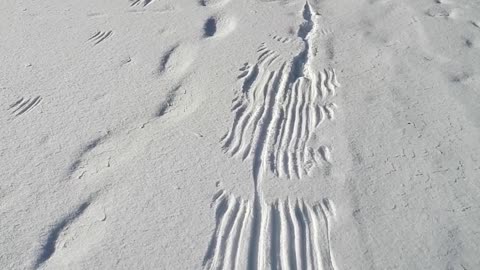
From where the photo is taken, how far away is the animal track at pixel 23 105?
8.76 ft

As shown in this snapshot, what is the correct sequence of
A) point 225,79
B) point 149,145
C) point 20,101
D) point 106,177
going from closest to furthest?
1. point 106,177
2. point 149,145
3. point 20,101
4. point 225,79

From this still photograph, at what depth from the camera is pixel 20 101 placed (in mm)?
2725

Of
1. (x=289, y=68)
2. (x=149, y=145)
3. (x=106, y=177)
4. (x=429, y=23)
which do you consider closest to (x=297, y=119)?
(x=289, y=68)

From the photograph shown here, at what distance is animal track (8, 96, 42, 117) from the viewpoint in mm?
2670

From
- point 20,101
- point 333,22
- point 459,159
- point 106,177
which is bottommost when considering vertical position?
point 459,159

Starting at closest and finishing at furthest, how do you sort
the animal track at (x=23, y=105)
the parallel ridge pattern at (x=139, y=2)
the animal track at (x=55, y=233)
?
the animal track at (x=55, y=233)
the animal track at (x=23, y=105)
the parallel ridge pattern at (x=139, y=2)

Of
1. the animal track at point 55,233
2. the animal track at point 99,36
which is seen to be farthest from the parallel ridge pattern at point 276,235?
the animal track at point 99,36

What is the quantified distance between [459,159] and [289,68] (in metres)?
1.00

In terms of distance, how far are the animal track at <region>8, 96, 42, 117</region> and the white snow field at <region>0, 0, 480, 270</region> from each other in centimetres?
1

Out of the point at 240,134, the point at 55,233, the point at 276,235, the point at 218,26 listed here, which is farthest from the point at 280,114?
the point at 55,233

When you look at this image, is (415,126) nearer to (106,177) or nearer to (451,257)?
(451,257)

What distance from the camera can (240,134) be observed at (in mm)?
2584

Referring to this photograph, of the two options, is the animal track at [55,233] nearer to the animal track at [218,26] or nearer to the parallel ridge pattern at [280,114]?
the parallel ridge pattern at [280,114]

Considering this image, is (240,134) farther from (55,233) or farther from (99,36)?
(99,36)
